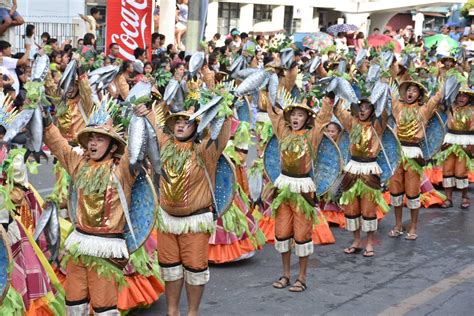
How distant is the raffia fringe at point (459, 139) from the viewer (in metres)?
12.4

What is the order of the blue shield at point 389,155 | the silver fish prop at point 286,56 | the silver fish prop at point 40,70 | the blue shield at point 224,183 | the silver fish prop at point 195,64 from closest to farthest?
1. the silver fish prop at point 40,70
2. the blue shield at point 224,183
3. the silver fish prop at point 195,64
4. the silver fish prop at point 286,56
5. the blue shield at point 389,155

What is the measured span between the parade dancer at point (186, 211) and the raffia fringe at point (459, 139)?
6.17m

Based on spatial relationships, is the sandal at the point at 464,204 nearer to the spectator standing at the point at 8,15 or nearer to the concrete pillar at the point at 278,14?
the spectator standing at the point at 8,15

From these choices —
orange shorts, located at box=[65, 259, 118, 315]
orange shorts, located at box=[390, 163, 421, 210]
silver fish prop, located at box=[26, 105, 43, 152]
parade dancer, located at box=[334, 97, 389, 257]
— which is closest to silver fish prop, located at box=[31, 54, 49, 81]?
silver fish prop, located at box=[26, 105, 43, 152]

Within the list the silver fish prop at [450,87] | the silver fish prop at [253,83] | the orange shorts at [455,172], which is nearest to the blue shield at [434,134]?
the silver fish prop at [450,87]

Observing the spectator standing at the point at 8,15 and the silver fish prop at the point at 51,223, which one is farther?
the spectator standing at the point at 8,15

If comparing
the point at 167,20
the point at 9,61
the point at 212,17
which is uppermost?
the point at 212,17

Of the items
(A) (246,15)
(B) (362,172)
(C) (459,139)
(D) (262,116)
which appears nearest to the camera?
(B) (362,172)

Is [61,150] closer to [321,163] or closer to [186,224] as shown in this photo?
[186,224]

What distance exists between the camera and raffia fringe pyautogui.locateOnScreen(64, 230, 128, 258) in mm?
6102

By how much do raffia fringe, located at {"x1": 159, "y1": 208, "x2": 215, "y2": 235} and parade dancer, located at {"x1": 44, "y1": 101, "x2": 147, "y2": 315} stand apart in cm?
78

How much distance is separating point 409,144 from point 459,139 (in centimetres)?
211

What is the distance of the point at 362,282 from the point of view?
28.7 ft

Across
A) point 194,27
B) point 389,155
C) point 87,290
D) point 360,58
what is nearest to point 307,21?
point 194,27
